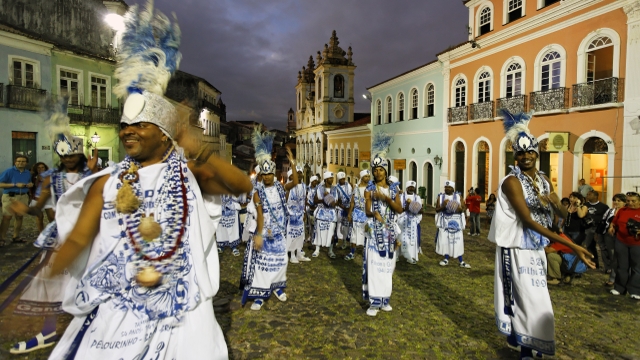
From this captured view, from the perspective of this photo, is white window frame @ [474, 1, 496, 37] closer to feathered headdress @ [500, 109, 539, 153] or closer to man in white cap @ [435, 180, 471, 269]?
man in white cap @ [435, 180, 471, 269]

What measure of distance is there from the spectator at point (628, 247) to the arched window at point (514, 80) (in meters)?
12.4

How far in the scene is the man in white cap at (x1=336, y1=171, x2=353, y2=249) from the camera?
10.5m

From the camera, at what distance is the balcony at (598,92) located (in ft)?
45.3

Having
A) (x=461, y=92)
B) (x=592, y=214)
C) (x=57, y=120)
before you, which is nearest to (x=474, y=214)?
(x=592, y=214)

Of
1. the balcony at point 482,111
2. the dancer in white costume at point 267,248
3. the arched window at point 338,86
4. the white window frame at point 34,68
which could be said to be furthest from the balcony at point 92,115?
the arched window at point 338,86

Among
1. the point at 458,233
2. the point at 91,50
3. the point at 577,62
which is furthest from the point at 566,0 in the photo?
the point at 91,50

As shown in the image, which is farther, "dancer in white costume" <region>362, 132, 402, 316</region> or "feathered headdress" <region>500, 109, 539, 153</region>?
"dancer in white costume" <region>362, 132, 402, 316</region>

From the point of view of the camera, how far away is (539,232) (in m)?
3.82

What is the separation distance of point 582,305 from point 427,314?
8.69 ft

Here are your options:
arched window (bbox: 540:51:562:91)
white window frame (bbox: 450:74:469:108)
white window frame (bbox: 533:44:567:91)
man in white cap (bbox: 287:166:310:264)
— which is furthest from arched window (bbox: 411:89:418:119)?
man in white cap (bbox: 287:166:310:264)

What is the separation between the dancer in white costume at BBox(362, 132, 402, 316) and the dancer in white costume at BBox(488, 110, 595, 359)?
1.62 meters

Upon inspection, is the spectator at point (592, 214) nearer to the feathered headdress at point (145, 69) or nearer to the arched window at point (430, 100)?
the feathered headdress at point (145, 69)

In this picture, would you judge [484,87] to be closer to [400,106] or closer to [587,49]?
[587,49]

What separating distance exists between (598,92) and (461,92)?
8044mm
